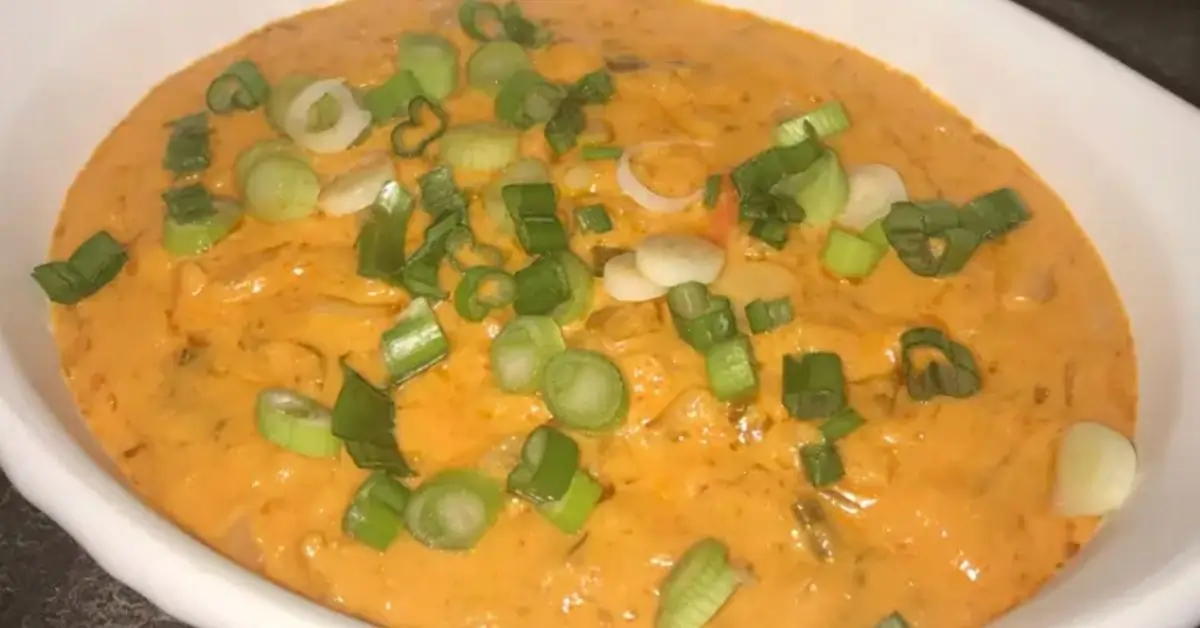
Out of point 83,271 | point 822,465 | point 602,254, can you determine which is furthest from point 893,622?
point 83,271

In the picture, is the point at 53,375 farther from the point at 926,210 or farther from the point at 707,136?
the point at 926,210

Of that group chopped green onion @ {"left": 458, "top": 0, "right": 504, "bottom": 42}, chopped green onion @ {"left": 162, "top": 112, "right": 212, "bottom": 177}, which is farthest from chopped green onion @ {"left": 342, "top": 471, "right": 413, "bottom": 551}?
chopped green onion @ {"left": 458, "top": 0, "right": 504, "bottom": 42}

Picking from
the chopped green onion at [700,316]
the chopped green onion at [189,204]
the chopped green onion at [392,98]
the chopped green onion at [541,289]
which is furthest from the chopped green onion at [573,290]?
the chopped green onion at [189,204]

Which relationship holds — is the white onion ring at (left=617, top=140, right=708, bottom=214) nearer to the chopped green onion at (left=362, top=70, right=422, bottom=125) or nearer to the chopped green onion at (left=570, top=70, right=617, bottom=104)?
the chopped green onion at (left=570, top=70, right=617, bottom=104)

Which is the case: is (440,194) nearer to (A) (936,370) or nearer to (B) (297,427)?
(B) (297,427)

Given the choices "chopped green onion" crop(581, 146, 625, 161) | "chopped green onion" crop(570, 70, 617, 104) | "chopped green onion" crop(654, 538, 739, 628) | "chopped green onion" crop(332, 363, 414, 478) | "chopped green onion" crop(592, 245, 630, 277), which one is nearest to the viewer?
"chopped green onion" crop(654, 538, 739, 628)
